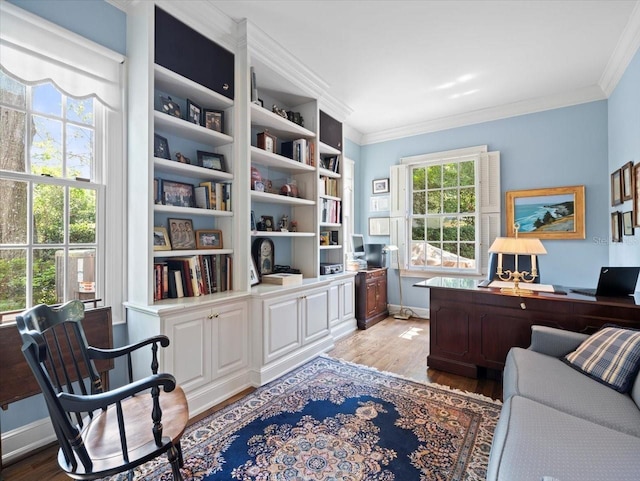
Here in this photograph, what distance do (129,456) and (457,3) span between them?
11.1ft

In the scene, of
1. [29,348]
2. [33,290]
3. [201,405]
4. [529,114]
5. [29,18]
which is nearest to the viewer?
[29,348]

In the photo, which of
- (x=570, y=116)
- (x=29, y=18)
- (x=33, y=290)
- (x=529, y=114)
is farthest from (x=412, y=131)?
(x=33, y=290)

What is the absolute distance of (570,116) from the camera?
3902 millimetres

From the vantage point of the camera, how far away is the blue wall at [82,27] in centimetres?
183

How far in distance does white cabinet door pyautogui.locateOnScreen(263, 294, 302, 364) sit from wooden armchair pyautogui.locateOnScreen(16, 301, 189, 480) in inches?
44.4

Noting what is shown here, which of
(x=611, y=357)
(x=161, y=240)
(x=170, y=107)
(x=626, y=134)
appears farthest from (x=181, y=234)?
(x=626, y=134)

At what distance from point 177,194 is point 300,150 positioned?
1490mm

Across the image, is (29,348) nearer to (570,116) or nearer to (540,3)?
(540,3)

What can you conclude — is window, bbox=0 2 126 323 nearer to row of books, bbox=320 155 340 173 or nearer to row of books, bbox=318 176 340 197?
row of books, bbox=318 176 340 197

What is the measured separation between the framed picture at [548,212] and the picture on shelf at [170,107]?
Answer: 4.09 meters

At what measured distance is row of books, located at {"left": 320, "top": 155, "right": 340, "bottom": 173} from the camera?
4125 mm

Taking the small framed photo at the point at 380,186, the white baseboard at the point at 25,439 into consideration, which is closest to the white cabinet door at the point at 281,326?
the white baseboard at the point at 25,439

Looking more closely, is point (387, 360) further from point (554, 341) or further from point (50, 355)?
point (50, 355)

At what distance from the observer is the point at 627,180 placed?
116 inches
